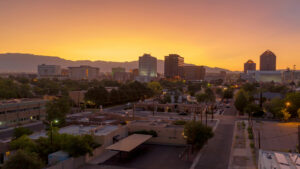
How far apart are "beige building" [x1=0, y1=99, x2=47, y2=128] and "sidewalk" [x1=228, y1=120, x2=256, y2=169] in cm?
4182

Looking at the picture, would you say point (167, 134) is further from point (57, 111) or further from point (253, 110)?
point (253, 110)

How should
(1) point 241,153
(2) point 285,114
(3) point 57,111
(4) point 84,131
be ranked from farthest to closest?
(2) point 285,114 < (3) point 57,111 < (4) point 84,131 < (1) point 241,153

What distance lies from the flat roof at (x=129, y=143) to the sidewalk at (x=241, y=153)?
34.7 ft

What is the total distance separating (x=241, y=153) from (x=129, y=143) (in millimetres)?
13697

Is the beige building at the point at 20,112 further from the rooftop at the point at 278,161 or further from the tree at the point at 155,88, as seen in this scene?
the tree at the point at 155,88

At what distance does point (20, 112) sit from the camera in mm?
48969

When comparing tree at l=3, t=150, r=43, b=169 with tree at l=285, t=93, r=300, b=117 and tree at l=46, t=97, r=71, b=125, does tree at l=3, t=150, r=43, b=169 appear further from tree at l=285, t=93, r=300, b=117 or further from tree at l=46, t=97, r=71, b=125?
tree at l=285, t=93, r=300, b=117

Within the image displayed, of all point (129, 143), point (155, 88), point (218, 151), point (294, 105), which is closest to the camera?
point (129, 143)

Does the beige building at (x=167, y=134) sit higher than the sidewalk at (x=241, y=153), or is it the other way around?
the beige building at (x=167, y=134)

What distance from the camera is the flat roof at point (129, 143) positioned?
26.0 metres

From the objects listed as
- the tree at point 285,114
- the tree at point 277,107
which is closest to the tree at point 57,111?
the tree at point 285,114

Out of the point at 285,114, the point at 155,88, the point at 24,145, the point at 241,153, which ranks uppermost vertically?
the point at 155,88

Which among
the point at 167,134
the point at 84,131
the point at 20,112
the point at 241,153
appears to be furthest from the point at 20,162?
the point at 20,112

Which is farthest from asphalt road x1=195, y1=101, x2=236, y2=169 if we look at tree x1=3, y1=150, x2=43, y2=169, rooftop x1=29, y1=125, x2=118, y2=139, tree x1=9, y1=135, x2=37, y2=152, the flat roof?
tree x1=9, y1=135, x2=37, y2=152
